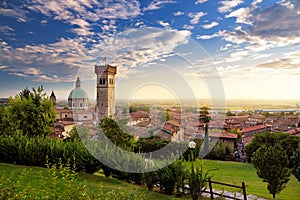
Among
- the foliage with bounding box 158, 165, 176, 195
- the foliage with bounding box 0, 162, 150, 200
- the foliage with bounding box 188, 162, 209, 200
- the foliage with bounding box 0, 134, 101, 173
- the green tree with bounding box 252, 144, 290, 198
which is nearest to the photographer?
the foliage with bounding box 0, 162, 150, 200

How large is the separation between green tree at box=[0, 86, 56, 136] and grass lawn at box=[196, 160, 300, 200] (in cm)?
676

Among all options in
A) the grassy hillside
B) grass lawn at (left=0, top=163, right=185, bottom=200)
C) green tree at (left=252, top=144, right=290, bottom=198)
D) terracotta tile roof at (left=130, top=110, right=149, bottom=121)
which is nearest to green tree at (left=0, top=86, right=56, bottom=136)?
the grassy hillside

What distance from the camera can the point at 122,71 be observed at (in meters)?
8.36

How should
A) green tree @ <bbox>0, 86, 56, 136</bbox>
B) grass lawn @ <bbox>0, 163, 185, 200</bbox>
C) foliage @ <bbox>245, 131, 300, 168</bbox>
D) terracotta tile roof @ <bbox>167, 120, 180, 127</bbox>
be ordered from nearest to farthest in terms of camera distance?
grass lawn @ <bbox>0, 163, 185, 200</bbox>, terracotta tile roof @ <bbox>167, 120, 180, 127</bbox>, green tree @ <bbox>0, 86, 56, 136</bbox>, foliage @ <bbox>245, 131, 300, 168</bbox>

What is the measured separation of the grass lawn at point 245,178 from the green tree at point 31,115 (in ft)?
22.2

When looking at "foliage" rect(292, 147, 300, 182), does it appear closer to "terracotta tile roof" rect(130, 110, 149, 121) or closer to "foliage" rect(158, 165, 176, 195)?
"foliage" rect(158, 165, 176, 195)

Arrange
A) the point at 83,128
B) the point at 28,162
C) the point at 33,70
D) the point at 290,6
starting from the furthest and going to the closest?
the point at 33,70 → the point at 290,6 → the point at 83,128 → the point at 28,162

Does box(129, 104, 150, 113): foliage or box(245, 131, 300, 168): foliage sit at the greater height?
box(129, 104, 150, 113): foliage

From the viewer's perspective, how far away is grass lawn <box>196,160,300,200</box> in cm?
943

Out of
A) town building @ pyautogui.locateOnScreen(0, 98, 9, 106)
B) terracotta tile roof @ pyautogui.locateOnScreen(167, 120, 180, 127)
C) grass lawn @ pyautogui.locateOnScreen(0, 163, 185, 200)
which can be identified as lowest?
grass lawn @ pyautogui.locateOnScreen(0, 163, 185, 200)

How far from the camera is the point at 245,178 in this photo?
12.6 m

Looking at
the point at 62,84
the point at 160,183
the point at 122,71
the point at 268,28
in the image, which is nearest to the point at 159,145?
the point at 122,71

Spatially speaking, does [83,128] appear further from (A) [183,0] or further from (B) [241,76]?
(B) [241,76]

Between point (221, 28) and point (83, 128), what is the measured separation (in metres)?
7.93
